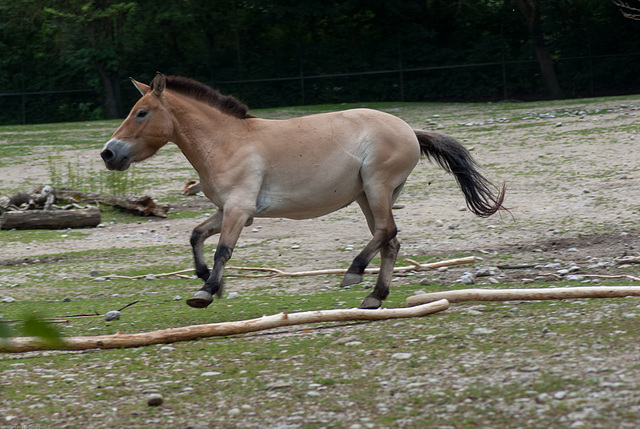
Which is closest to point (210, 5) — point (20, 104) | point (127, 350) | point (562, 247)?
point (20, 104)

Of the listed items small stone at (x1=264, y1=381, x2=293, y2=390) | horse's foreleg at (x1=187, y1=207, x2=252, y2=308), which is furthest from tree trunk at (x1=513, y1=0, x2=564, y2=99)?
small stone at (x1=264, y1=381, x2=293, y2=390)

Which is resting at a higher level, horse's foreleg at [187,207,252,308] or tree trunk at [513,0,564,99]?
tree trunk at [513,0,564,99]

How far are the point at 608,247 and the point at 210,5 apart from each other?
27575 millimetres

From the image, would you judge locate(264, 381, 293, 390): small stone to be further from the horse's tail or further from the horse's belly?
the horse's tail

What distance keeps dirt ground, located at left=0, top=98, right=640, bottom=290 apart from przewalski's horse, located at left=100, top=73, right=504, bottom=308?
1.59 m

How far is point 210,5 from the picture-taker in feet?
109

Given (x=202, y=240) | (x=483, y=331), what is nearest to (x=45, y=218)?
(x=202, y=240)

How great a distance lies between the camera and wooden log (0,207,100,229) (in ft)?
39.0

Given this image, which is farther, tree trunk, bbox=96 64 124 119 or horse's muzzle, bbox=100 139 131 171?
tree trunk, bbox=96 64 124 119

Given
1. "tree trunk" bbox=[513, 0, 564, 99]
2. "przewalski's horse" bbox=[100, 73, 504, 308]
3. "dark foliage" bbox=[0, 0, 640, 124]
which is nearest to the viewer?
"przewalski's horse" bbox=[100, 73, 504, 308]

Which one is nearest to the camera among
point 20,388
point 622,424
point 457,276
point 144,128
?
point 622,424

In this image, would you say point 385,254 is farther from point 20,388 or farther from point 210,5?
point 210,5

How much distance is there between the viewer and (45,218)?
11914 millimetres

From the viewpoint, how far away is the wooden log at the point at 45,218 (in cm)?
1190
